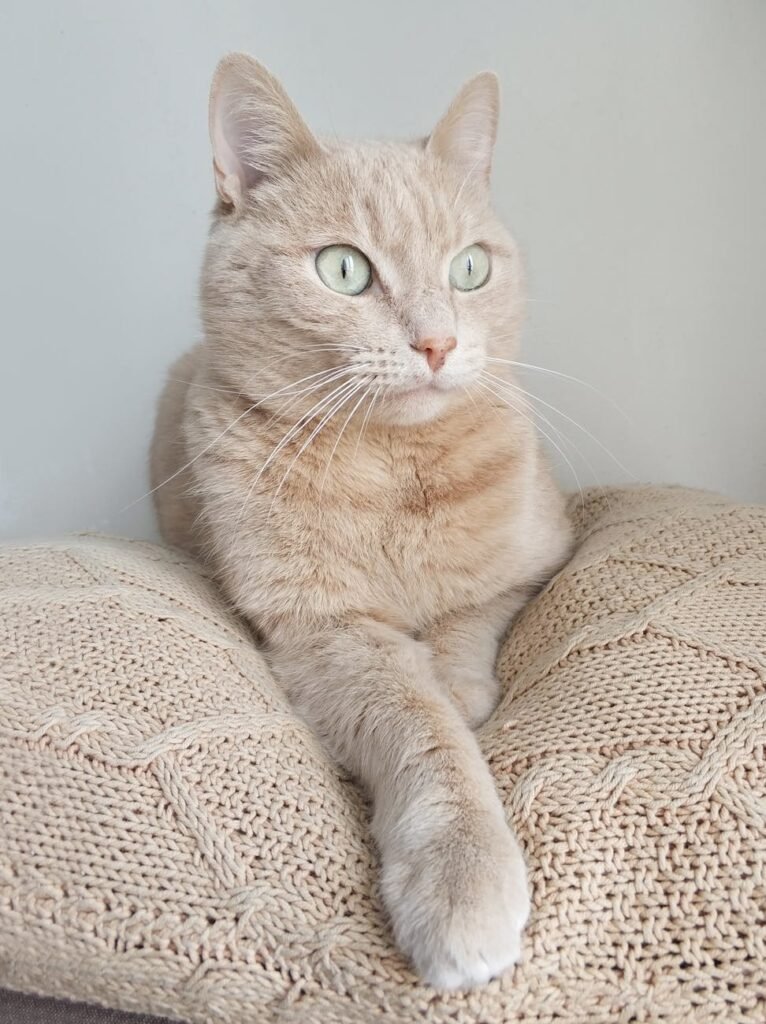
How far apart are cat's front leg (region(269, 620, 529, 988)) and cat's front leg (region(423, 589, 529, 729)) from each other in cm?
3

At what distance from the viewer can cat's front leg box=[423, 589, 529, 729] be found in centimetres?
119

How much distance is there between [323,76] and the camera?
6.76 feet

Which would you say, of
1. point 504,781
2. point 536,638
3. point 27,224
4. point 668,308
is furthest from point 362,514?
point 27,224

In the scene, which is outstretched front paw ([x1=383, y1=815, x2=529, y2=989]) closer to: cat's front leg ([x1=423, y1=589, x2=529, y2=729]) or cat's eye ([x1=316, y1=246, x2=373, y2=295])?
cat's front leg ([x1=423, y1=589, x2=529, y2=729])

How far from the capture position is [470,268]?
4.41ft

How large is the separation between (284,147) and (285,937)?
1.10 m

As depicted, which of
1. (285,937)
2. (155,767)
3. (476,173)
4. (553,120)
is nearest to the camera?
(285,937)

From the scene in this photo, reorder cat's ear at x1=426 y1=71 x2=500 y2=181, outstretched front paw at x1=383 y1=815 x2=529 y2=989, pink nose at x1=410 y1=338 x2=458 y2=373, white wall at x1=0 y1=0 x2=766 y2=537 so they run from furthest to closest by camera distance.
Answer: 1. white wall at x1=0 y1=0 x2=766 y2=537
2. cat's ear at x1=426 y1=71 x2=500 y2=181
3. pink nose at x1=410 y1=338 x2=458 y2=373
4. outstretched front paw at x1=383 y1=815 x2=529 y2=989

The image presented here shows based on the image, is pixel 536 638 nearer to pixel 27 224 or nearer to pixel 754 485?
pixel 754 485

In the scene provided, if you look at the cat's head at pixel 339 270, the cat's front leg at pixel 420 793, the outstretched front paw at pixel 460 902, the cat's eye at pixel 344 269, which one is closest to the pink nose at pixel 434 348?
the cat's head at pixel 339 270

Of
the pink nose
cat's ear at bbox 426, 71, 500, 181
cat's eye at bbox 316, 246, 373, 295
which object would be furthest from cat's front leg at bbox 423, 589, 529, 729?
cat's ear at bbox 426, 71, 500, 181

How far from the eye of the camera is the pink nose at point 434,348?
113cm

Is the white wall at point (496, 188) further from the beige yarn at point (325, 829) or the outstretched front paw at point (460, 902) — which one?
the outstretched front paw at point (460, 902)

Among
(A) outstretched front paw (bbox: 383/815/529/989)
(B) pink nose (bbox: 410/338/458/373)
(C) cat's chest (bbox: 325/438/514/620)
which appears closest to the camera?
(A) outstretched front paw (bbox: 383/815/529/989)
